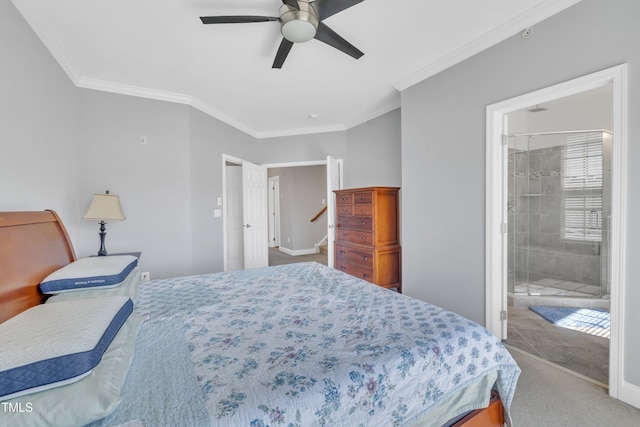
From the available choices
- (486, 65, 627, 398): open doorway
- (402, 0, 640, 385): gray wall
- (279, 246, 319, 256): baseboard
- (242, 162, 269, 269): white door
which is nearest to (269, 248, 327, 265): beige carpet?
(279, 246, 319, 256): baseboard

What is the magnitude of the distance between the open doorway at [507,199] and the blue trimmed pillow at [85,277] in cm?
277

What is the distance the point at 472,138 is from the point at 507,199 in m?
0.63

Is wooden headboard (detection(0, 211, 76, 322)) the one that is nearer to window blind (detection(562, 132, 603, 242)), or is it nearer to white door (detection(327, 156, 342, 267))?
white door (detection(327, 156, 342, 267))

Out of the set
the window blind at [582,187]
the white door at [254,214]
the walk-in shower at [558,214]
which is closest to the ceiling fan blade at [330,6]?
the walk-in shower at [558,214]

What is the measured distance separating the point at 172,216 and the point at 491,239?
3494 mm

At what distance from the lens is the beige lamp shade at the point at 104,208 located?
2.71m

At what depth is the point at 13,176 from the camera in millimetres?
1778

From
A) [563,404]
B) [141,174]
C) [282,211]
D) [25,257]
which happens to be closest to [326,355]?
[25,257]

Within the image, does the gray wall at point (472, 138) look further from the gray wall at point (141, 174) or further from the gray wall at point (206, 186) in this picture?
the gray wall at point (141, 174)

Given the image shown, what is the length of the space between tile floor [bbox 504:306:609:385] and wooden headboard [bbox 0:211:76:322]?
342 centimetres

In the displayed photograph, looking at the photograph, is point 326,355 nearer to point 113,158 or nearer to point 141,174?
point 141,174

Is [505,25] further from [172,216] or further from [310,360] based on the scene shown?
[172,216]

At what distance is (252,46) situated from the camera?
8.04 feet

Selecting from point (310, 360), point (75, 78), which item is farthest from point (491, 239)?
point (75, 78)
